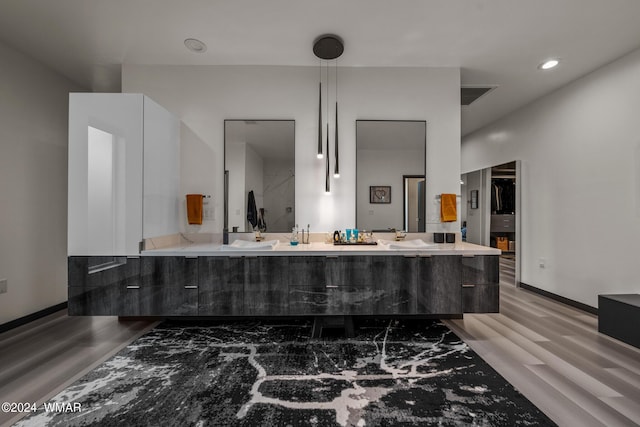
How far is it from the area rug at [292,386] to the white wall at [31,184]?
148cm

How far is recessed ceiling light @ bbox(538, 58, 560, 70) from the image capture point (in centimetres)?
296

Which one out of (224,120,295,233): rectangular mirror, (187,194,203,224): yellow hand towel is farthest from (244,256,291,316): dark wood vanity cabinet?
(187,194,203,224): yellow hand towel

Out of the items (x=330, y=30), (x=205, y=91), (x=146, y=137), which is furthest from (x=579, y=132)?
(x=146, y=137)

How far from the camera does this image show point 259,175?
3121mm

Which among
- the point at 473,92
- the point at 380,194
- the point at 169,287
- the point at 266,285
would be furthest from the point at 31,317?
the point at 473,92

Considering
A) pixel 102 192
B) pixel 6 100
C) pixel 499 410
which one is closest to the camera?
pixel 499 410

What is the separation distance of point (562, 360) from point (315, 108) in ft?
10.0

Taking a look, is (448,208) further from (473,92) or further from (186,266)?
(186,266)

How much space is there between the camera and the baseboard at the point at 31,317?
2.71 m

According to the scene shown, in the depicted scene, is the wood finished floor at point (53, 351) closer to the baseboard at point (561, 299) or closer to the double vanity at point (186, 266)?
the double vanity at point (186, 266)

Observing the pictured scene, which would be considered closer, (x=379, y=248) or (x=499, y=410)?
(x=499, y=410)

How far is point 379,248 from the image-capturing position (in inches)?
102

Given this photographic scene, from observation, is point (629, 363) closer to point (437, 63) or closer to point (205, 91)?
point (437, 63)

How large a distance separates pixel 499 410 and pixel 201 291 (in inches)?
87.3
